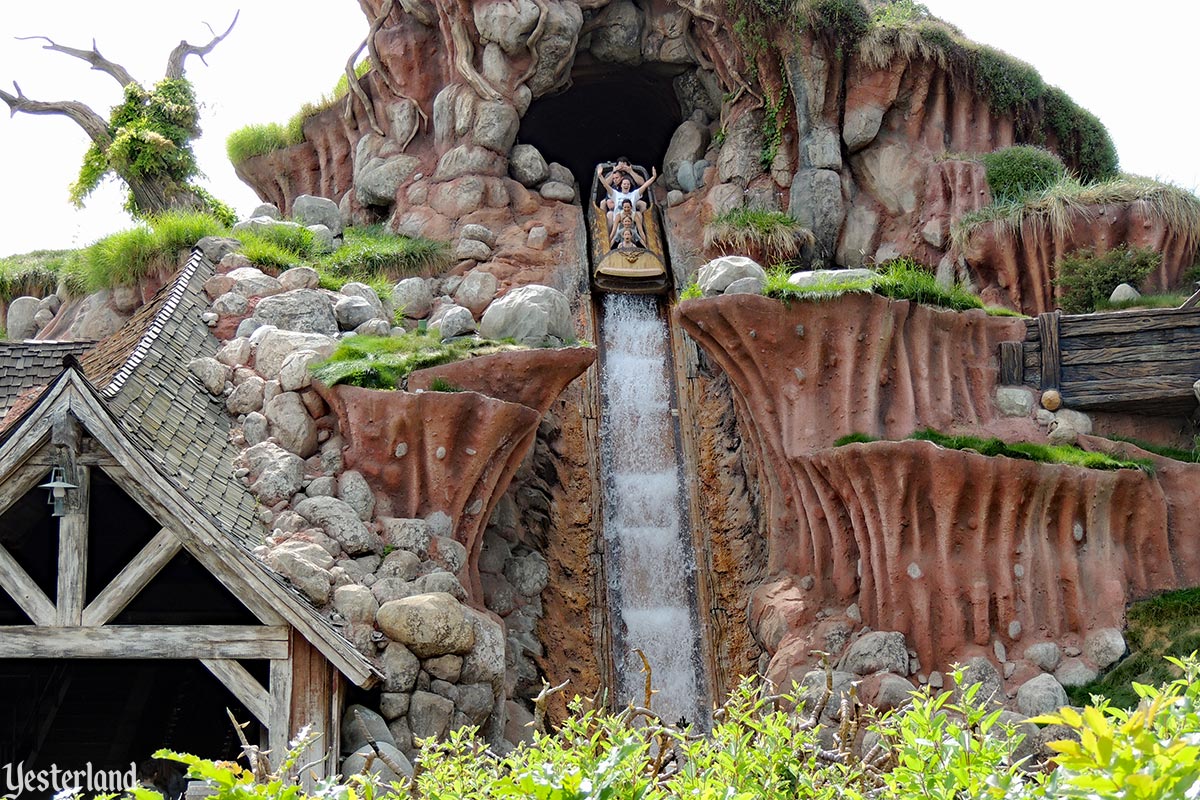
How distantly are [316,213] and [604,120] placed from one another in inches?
307

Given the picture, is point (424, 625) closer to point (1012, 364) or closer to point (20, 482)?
point (20, 482)

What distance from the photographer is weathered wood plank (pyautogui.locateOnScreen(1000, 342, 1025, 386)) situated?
50.4ft

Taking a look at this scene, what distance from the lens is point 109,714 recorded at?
13.0 m

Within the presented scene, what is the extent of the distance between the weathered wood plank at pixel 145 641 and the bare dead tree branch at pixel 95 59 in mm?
14418

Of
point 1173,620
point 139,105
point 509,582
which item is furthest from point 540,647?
point 139,105

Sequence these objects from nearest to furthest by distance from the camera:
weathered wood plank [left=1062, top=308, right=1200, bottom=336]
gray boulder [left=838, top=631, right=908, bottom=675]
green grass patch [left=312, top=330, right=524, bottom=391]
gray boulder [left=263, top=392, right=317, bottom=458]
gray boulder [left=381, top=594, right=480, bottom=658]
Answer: gray boulder [left=381, top=594, right=480, bottom=658] → gray boulder [left=263, top=392, right=317, bottom=458] → green grass patch [left=312, top=330, right=524, bottom=391] → gray boulder [left=838, top=631, right=908, bottom=675] → weathered wood plank [left=1062, top=308, right=1200, bottom=336]

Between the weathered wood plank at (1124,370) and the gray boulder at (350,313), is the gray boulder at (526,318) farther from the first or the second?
the weathered wood plank at (1124,370)

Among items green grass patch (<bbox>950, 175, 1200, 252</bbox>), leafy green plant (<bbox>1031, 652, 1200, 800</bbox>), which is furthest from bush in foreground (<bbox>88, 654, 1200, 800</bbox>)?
green grass patch (<bbox>950, 175, 1200, 252</bbox>)

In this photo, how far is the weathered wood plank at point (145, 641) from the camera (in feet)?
33.0

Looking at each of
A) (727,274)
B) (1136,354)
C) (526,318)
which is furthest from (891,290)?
(526,318)

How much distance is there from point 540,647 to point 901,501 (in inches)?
167

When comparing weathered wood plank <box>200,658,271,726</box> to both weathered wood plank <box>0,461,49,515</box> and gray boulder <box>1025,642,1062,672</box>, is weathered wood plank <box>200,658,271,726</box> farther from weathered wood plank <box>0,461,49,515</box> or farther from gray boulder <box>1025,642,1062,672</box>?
gray boulder <box>1025,642,1062,672</box>

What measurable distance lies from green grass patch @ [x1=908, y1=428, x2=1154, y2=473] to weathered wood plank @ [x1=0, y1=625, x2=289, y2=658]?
687cm

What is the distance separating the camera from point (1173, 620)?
13.6m
